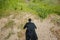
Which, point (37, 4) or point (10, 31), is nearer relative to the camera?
point (10, 31)

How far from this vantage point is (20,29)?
6.92 meters

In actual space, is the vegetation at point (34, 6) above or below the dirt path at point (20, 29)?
above

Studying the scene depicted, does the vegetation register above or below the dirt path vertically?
above

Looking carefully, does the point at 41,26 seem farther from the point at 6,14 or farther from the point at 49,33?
the point at 6,14

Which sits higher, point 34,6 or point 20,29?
point 34,6

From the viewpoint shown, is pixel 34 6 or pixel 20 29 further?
pixel 34 6

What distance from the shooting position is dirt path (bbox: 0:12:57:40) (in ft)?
22.4

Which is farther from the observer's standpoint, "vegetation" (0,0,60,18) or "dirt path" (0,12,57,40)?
"vegetation" (0,0,60,18)

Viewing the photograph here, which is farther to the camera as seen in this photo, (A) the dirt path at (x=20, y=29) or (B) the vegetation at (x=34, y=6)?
(B) the vegetation at (x=34, y=6)

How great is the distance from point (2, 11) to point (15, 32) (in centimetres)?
88

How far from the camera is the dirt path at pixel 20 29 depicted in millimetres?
6812

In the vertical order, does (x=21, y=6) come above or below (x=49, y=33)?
above

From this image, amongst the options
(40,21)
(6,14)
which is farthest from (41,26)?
(6,14)

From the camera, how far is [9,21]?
705 cm
